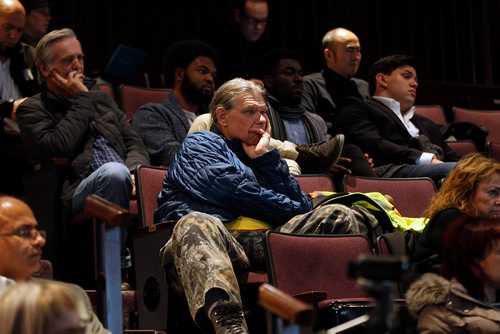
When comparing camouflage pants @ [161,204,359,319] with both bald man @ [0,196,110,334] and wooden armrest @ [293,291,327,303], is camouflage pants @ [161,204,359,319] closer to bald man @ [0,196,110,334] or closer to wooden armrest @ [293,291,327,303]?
wooden armrest @ [293,291,327,303]

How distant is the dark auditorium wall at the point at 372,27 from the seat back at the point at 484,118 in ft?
2.85

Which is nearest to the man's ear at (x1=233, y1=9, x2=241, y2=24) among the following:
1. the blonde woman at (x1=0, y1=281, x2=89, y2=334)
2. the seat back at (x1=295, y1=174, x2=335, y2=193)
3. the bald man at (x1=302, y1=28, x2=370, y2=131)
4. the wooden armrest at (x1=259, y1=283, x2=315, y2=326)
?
the bald man at (x1=302, y1=28, x2=370, y2=131)

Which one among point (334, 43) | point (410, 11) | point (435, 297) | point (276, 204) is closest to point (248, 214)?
point (276, 204)

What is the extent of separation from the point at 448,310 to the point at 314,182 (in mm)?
1354

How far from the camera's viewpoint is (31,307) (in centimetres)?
205

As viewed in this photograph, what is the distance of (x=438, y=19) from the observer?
23.3 feet

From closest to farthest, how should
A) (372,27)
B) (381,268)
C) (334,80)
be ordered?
(381,268)
(334,80)
(372,27)

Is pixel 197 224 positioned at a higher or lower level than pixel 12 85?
lower

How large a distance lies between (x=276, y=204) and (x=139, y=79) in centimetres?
275

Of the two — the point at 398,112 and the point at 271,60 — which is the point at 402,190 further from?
the point at 271,60

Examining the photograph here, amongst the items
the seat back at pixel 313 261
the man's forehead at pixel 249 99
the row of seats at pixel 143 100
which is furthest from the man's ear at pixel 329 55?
the seat back at pixel 313 261

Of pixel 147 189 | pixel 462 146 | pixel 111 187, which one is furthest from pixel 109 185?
pixel 462 146

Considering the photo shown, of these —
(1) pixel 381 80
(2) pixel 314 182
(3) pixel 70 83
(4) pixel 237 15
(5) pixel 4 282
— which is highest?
(4) pixel 237 15

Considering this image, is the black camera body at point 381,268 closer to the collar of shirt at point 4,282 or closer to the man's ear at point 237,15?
the collar of shirt at point 4,282
